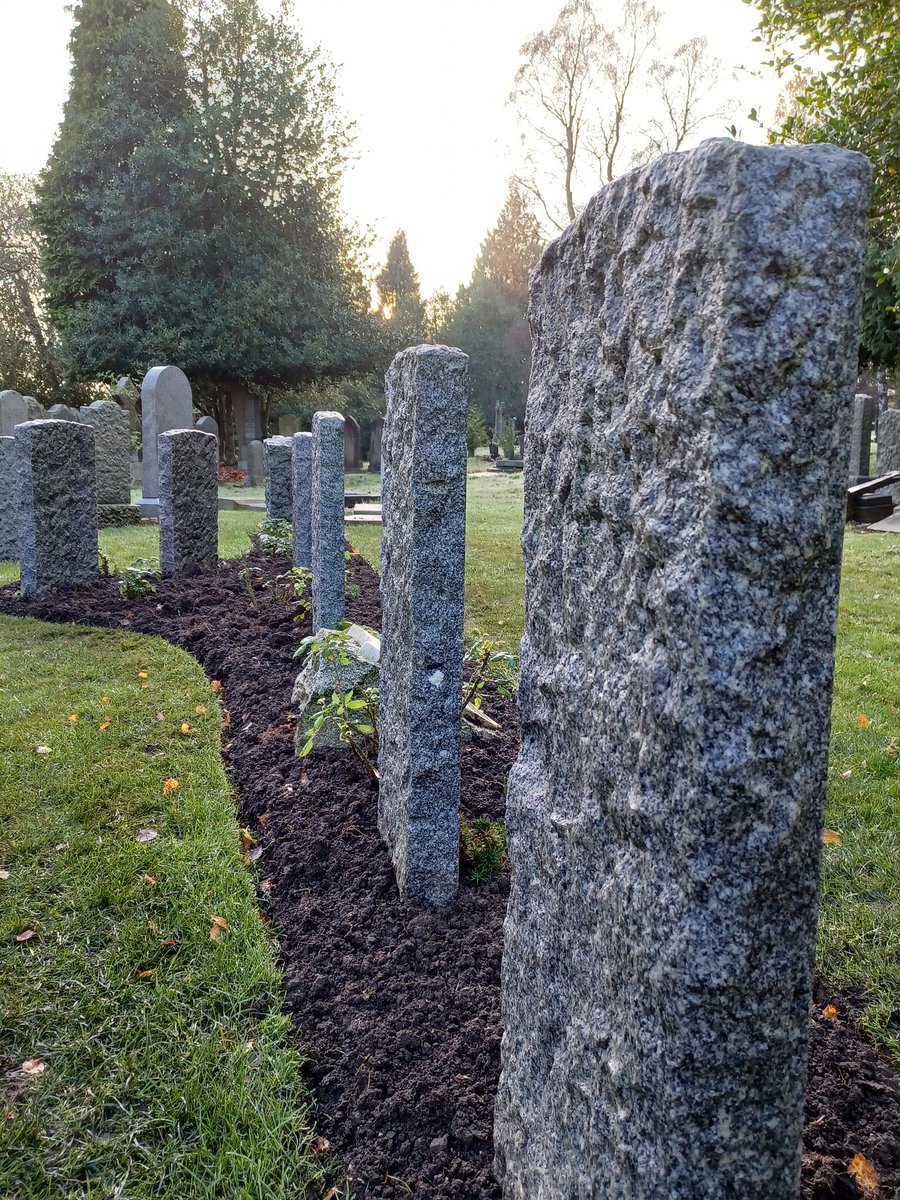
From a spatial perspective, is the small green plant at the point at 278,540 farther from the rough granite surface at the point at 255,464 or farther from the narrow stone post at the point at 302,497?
the rough granite surface at the point at 255,464

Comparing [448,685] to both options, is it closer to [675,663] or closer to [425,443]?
[425,443]

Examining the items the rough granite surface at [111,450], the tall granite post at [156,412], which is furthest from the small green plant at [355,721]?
the rough granite surface at [111,450]

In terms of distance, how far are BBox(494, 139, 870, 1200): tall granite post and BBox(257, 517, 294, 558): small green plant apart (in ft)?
27.0

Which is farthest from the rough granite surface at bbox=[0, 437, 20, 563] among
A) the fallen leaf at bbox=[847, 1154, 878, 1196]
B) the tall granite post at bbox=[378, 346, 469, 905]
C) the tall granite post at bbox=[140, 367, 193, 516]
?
the fallen leaf at bbox=[847, 1154, 878, 1196]

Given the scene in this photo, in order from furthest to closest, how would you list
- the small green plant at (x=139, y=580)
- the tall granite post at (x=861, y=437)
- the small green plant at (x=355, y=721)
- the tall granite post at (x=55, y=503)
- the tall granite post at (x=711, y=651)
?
the tall granite post at (x=861, y=437) → the small green plant at (x=139, y=580) → the tall granite post at (x=55, y=503) → the small green plant at (x=355, y=721) → the tall granite post at (x=711, y=651)

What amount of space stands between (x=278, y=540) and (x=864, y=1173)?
8.54 meters

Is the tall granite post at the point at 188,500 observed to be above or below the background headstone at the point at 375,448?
below

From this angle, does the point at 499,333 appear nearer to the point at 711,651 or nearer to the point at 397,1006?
the point at 397,1006

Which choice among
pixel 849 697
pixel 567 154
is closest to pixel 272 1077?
pixel 849 697

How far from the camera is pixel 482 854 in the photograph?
3.34 meters

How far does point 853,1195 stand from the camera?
1.87m

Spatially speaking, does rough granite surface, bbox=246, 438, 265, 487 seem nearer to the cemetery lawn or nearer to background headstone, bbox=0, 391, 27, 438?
background headstone, bbox=0, 391, 27, 438

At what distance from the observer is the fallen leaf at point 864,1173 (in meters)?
1.88

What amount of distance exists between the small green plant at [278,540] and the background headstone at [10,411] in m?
8.78
